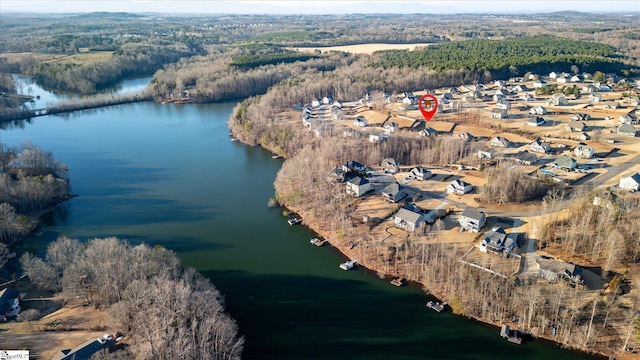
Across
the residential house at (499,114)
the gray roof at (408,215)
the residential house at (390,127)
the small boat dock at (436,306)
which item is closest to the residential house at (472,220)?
the gray roof at (408,215)

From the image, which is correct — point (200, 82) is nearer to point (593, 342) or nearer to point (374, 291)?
point (374, 291)

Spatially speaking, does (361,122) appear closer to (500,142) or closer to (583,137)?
(500,142)

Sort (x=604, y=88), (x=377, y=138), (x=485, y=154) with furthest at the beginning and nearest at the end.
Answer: (x=604, y=88) → (x=377, y=138) → (x=485, y=154)

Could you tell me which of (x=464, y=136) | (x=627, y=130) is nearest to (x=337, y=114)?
(x=464, y=136)

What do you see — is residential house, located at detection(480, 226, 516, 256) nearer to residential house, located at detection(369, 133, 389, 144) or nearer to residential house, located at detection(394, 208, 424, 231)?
residential house, located at detection(394, 208, 424, 231)

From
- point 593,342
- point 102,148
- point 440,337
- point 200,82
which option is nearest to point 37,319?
point 440,337

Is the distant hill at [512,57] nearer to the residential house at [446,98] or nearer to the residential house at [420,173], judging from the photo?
the residential house at [446,98]
